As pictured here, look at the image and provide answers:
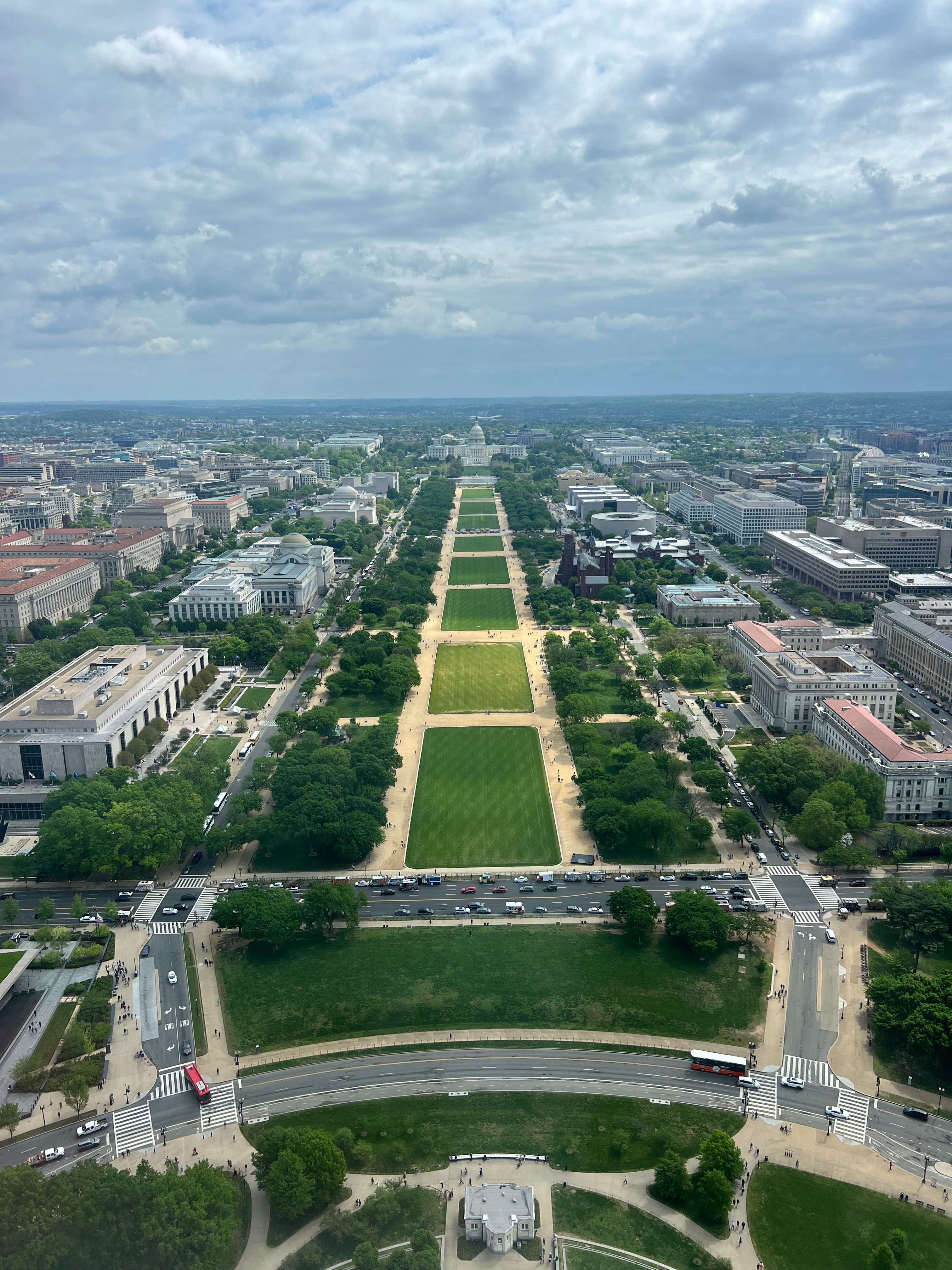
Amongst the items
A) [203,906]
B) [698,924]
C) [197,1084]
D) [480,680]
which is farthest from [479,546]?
[197,1084]

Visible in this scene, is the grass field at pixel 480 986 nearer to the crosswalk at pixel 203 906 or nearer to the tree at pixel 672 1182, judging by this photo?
the crosswalk at pixel 203 906

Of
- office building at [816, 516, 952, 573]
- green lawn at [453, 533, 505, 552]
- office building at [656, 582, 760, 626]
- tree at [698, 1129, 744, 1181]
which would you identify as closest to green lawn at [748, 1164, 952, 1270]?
tree at [698, 1129, 744, 1181]

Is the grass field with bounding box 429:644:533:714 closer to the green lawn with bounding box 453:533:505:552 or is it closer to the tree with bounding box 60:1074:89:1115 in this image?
the tree with bounding box 60:1074:89:1115

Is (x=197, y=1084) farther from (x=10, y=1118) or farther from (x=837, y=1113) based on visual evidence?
(x=837, y=1113)

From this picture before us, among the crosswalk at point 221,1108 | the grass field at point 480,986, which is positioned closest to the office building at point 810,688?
the grass field at point 480,986

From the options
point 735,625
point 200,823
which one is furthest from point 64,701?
point 735,625

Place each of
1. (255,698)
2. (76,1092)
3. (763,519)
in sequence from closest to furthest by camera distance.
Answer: (76,1092)
(255,698)
(763,519)

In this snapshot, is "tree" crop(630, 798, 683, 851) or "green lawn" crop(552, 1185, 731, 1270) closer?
"green lawn" crop(552, 1185, 731, 1270)
